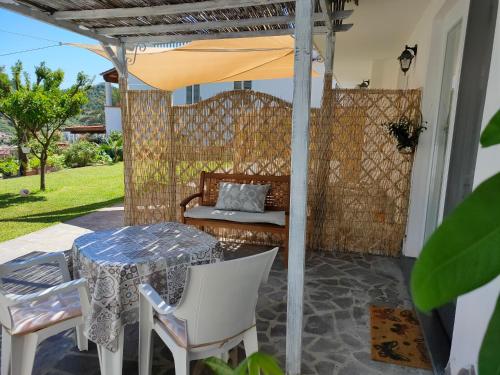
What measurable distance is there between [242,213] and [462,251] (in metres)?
4.03

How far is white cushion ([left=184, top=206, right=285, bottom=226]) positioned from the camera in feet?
13.8

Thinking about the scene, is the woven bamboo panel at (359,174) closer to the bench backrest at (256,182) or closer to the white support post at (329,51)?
the white support post at (329,51)

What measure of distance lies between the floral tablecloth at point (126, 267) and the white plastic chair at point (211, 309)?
160 millimetres

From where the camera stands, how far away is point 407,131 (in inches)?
159

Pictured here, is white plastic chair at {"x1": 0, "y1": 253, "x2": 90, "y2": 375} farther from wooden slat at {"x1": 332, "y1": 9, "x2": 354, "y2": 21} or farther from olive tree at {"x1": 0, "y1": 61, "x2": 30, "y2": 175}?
olive tree at {"x1": 0, "y1": 61, "x2": 30, "y2": 175}

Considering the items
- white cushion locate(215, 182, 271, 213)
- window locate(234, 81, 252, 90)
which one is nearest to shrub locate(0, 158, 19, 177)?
white cushion locate(215, 182, 271, 213)

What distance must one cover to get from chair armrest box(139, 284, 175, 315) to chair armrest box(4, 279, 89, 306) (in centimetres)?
36

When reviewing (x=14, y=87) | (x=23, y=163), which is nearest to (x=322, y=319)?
(x=14, y=87)

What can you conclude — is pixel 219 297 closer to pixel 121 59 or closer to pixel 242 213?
pixel 242 213

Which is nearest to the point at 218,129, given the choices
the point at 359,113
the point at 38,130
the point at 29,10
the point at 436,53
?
the point at 359,113

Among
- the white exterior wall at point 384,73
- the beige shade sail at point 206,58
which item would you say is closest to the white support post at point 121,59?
the beige shade sail at point 206,58

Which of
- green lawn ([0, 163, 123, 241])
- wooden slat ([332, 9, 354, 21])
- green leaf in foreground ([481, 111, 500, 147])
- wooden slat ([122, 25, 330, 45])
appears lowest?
green lawn ([0, 163, 123, 241])

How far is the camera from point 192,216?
4406 millimetres

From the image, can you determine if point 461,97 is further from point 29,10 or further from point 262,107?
point 29,10
